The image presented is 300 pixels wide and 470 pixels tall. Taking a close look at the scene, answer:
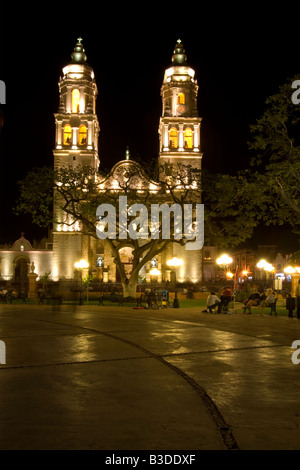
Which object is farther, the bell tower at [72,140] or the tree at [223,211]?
the bell tower at [72,140]

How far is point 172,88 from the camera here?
2251 inches

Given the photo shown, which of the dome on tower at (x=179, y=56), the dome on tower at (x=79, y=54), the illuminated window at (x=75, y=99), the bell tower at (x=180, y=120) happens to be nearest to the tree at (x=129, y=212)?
the bell tower at (x=180, y=120)

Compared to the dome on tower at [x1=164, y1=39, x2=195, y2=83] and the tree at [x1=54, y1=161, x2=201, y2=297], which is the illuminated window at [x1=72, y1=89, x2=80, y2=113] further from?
the tree at [x1=54, y1=161, x2=201, y2=297]

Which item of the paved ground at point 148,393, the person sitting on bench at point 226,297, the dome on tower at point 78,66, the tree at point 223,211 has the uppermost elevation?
the dome on tower at point 78,66

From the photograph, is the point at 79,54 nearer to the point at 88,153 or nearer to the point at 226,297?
the point at 88,153

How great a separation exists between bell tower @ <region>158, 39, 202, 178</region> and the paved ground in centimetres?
4667

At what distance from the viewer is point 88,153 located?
56125 millimetres

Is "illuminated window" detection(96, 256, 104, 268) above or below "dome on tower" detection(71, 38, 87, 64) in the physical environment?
below

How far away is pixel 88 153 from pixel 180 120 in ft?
39.0

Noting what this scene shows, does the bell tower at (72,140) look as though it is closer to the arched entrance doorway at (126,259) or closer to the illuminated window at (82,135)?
the illuminated window at (82,135)

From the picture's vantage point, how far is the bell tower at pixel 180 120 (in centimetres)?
5644

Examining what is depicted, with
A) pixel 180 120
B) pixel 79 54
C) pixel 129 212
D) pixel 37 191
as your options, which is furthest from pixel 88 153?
pixel 37 191

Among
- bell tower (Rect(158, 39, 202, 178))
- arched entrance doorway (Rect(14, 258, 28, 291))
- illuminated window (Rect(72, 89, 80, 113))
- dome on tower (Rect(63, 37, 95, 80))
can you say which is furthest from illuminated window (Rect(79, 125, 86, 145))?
arched entrance doorway (Rect(14, 258, 28, 291))

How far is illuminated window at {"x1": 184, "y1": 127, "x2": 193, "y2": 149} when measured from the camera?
57.2 metres
